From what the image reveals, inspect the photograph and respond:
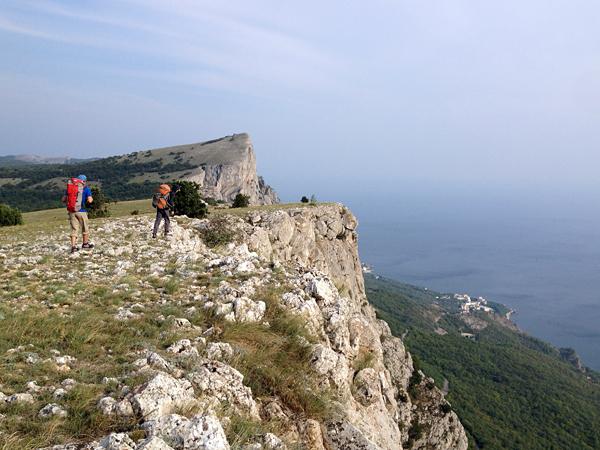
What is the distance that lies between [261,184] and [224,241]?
118114mm

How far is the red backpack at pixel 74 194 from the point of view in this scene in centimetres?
1127

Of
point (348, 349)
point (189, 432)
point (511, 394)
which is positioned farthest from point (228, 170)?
point (189, 432)

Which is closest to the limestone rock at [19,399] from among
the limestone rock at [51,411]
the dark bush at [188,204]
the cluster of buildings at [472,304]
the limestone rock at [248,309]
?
the limestone rock at [51,411]

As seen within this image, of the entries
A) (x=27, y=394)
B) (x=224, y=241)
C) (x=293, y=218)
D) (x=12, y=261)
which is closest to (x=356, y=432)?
(x=27, y=394)

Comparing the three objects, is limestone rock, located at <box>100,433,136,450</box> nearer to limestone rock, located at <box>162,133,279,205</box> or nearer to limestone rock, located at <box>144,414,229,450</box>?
limestone rock, located at <box>144,414,229,450</box>

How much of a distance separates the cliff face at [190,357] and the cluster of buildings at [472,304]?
14529 cm

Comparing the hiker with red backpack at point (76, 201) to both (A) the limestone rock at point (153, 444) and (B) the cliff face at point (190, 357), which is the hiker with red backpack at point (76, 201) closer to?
(B) the cliff face at point (190, 357)

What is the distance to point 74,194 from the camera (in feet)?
37.2

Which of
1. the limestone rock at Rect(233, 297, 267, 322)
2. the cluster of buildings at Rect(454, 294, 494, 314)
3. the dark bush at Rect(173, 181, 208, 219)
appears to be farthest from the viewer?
the cluster of buildings at Rect(454, 294, 494, 314)

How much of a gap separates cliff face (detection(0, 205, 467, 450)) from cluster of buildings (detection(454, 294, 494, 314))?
14529cm

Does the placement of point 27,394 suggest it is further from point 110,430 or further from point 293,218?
point 293,218

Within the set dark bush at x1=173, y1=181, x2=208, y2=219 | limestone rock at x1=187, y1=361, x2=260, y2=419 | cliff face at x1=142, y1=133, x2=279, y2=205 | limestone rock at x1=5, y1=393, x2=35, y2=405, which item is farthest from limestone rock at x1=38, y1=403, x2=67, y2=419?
cliff face at x1=142, y1=133, x2=279, y2=205

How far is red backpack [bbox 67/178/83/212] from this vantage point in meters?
11.3

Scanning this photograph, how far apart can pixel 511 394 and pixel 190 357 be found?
71434 mm
